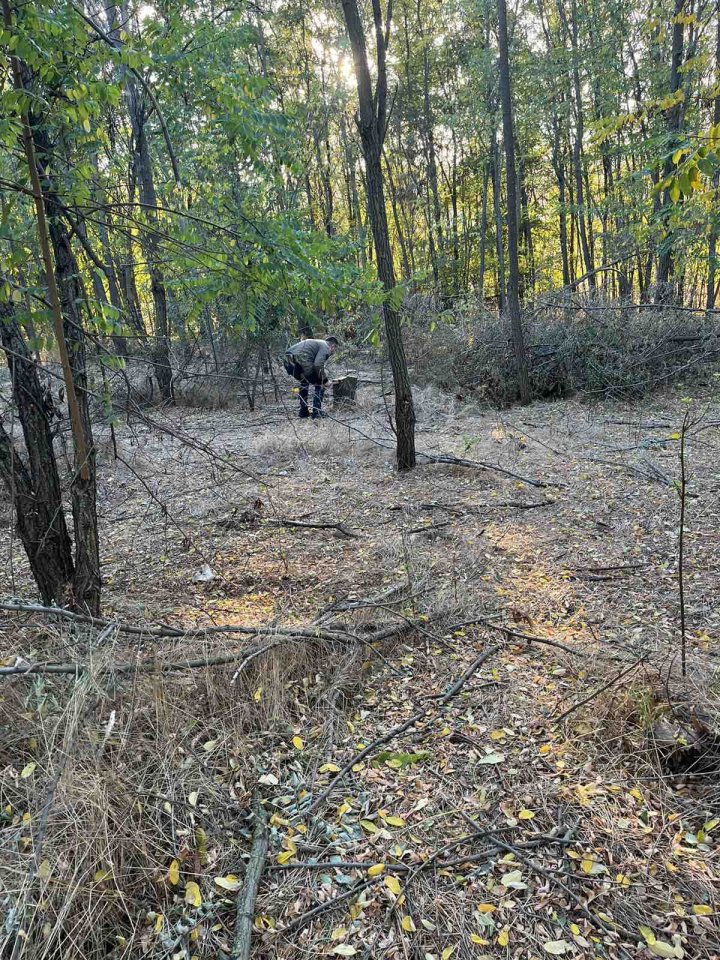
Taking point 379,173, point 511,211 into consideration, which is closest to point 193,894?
point 379,173

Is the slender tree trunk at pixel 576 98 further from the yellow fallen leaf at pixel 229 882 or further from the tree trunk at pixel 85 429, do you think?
the yellow fallen leaf at pixel 229 882

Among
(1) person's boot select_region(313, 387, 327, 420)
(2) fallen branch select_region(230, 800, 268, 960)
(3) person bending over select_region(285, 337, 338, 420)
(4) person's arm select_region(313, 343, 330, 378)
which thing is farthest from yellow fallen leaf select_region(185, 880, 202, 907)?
(4) person's arm select_region(313, 343, 330, 378)

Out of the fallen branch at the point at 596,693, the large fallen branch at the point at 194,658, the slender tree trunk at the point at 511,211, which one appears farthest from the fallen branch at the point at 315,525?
the slender tree trunk at the point at 511,211

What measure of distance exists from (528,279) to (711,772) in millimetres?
20525

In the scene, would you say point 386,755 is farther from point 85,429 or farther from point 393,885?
point 85,429

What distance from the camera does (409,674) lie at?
117 inches

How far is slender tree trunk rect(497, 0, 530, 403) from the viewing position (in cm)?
775

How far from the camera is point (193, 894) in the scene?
1861 mm

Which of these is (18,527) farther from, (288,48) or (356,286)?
(288,48)

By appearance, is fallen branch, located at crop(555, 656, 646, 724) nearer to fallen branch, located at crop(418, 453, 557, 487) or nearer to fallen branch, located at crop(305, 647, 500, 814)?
fallen branch, located at crop(305, 647, 500, 814)

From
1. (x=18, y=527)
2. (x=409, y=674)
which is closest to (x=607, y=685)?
(x=409, y=674)

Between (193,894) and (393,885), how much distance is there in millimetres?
669

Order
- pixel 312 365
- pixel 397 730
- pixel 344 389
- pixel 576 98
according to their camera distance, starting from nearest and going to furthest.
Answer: pixel 397 730
pixel 312 365
pixel 344 389
pixel 576 98

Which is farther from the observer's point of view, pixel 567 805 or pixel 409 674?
pixel 409 674
